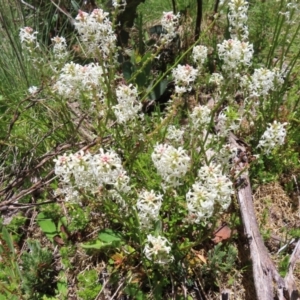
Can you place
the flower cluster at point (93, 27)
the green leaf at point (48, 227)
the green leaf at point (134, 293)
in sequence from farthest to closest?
the green leaf at point (48, 227), the green leaf at point (134, 293), the flower cluster at point (93, 27)

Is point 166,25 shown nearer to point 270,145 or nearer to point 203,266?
point 270,145

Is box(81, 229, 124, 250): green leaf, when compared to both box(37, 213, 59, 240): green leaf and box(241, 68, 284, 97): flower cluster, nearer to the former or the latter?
box(37, 213, 59, 240): green leaf

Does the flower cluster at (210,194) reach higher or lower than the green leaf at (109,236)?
higher

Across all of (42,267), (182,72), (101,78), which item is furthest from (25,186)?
(182,72)

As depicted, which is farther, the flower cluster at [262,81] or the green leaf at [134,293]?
the green leaf at [134,293]

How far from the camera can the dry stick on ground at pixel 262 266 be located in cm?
201

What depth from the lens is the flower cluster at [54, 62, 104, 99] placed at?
1.96 metres

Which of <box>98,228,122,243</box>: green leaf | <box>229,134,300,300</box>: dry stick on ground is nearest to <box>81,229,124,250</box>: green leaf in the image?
<box>98,228,122,243</box>: green leaf

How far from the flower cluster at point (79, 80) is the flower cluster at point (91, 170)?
38 centimetres

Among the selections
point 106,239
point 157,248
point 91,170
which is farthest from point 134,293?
point 91,170

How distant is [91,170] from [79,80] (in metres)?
0.46

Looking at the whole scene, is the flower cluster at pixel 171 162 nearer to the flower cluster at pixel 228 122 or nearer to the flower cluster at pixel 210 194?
the flower cluster at pixel 210 194

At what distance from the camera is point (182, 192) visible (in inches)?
85.6

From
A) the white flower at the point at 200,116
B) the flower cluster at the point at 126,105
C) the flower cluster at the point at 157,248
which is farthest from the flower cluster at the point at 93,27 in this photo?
the flower cluster at the point at 157,248
